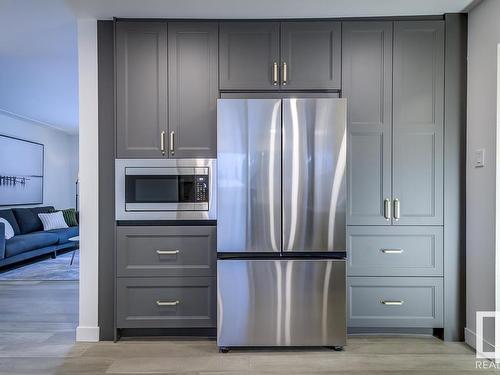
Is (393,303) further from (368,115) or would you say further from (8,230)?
(8,230)

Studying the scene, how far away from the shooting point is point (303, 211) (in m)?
2.41

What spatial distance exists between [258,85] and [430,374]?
2174mm

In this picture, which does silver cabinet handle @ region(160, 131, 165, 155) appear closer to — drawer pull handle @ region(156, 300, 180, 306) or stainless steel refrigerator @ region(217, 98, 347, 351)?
stainless steel refrigerator @ region(217, 98, 347, 351)

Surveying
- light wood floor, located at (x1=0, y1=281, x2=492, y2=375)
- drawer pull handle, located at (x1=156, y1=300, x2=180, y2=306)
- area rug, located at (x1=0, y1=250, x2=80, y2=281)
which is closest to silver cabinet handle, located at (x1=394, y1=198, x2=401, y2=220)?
light wood floor, located at (x1=0, y1=281, x2=492, y2=375)

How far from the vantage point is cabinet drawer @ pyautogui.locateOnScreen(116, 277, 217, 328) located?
257 cm

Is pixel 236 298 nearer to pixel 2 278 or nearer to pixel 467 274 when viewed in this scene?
pixel 467 274

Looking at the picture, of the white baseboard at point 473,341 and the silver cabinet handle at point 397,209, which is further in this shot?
the silver cabinet handle at point 397,209

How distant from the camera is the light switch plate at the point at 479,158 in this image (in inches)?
94.4

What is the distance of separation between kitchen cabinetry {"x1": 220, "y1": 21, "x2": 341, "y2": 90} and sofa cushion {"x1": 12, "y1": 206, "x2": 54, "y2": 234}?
500 centimetres

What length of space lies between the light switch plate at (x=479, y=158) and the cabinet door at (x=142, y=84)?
2.17m

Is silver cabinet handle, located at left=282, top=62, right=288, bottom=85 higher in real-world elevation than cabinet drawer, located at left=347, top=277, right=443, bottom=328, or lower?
higher

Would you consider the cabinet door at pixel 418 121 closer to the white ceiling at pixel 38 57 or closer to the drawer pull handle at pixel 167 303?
the drawer pull handle at pixel 167 303

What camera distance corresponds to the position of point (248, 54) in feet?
8.54

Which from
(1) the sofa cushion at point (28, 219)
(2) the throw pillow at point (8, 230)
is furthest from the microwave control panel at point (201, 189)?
(1) the sofa cushion at point (28, 219)
